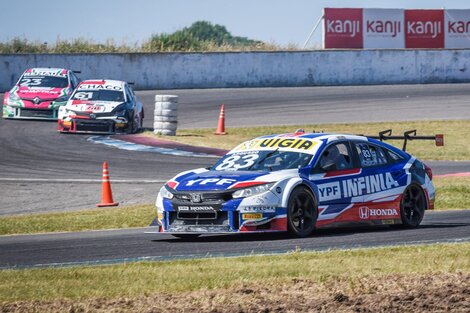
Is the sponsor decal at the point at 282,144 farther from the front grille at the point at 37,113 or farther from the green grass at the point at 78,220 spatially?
the front grille at the point at 37,113

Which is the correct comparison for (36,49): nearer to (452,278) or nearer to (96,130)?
(96,130)

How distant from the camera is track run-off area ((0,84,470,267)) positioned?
39.3 feet

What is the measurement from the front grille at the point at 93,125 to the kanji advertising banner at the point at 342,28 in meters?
19.2

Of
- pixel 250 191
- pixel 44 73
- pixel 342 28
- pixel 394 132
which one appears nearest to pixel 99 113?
pixel 44 73

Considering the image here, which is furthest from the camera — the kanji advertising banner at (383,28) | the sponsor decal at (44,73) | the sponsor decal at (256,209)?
the kanji advertising banner at (383,28)

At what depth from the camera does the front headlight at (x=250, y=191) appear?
40.8ft

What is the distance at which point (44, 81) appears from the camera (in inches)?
1302

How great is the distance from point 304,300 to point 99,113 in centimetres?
2184

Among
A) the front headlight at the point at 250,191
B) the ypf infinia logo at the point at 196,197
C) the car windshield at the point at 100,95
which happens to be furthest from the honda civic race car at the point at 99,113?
the front headlight at the point at 250,191

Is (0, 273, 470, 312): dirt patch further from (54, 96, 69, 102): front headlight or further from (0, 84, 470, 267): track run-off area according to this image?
(54, 96, 69, 102): front headlight

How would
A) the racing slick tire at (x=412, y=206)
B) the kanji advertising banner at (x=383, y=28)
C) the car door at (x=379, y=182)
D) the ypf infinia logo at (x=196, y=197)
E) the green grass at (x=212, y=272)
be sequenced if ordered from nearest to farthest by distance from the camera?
the green grass at (x=212, y=272) → the ypf infinia logo at (x=196, y=197) → the car door at (x=379, y=182) → the racing slick tire at (x=412, y=206) → the kanji advertising banner at (x=383, y=28)

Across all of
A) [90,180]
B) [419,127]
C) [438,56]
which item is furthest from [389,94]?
[90,180]

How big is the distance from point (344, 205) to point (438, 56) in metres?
33.2

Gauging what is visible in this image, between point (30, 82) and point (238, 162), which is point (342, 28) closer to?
point (30, 82)
